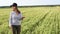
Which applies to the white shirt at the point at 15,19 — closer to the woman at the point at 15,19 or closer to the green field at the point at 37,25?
the woman at the point at 15,19

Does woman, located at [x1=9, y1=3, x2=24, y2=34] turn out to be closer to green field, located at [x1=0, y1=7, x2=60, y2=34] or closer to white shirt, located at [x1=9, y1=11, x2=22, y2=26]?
white shirt, located at [x1=9, y1=11, x2=22, y2=26]

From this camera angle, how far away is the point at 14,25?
31.2 ft

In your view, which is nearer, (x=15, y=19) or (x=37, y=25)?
(x=15, y=19)

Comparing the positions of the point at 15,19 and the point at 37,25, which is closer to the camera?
the point at 15,19

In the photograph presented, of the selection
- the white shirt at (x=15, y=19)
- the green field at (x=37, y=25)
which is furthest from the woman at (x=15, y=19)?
the green field at (x=37, y=25)

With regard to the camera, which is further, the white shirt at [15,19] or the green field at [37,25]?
the green field at [37,25]

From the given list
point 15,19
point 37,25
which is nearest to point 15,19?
point 15,19

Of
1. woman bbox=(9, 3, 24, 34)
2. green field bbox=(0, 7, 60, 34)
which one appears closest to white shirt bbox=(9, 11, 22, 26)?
woman bbox=(9, 3, 24, 34)

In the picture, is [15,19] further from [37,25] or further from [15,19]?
[37,25]

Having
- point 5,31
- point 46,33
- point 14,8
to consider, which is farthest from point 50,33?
point 14,8

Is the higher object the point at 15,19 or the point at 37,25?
the point at 15,19

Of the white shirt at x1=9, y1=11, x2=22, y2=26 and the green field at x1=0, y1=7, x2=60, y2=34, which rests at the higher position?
the white shirt at x1=9, y1=11, x2=22, y2=26

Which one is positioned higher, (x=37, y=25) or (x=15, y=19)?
(x=15, y=19)

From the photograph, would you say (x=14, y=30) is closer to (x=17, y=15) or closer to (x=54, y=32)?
(x=17, y=15)
